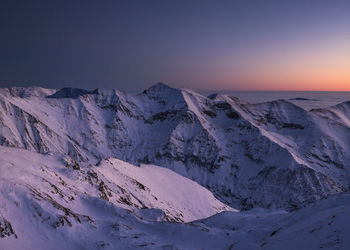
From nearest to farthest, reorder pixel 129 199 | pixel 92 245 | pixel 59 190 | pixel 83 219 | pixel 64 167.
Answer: pixel 92 245
pixel 83 219
pixel 59 190
pixel 64 167
pixel 129 199

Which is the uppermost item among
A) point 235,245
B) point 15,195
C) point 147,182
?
point 15,195

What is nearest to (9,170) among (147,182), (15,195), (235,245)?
(15,195)

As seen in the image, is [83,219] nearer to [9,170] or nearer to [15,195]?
[15,195]

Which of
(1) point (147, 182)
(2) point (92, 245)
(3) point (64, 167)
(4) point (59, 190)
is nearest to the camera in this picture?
(2) point (92, 245)

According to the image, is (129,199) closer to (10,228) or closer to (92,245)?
(92,245)

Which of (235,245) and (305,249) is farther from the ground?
(305,249)

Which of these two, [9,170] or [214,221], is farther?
[214,221]

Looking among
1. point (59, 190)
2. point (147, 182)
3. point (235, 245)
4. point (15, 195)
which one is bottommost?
point (147, 182)

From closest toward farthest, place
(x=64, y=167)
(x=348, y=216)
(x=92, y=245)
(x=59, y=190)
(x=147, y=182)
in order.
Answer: (x=348, y=216) → (x=92, y=245) → (x=59, y=190) → (x=64, y=167) → (x=147, y=182)

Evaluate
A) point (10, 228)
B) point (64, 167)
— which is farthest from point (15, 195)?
point (64, 167)
